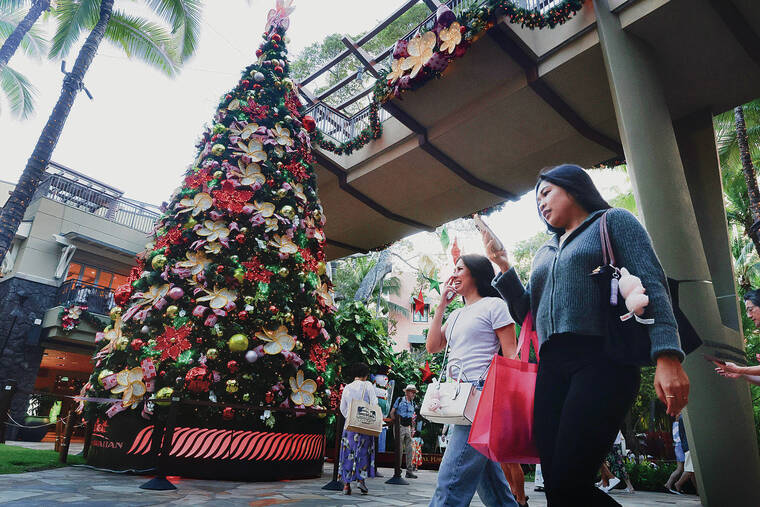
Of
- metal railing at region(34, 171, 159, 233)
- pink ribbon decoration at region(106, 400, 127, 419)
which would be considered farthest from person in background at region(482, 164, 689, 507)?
metal railing at region(34, 171, 159, 233)

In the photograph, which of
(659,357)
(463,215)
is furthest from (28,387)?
(659,357)

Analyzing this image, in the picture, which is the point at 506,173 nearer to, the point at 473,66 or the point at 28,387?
the point at 473,66

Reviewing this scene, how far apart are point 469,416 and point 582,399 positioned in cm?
81

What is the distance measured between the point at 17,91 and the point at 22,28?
20.0 ft

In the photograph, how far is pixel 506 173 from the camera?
7.82 metres

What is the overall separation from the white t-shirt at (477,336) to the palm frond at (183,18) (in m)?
12.5

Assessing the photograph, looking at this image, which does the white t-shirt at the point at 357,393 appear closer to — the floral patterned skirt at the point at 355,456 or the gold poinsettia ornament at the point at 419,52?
the floral patterned skirt at the point at 355,456

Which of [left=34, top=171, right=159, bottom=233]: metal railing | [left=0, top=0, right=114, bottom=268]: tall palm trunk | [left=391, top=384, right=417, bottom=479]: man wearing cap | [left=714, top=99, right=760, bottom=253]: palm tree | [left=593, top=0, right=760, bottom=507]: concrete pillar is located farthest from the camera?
[left=34, top=171, right=159, bottom=233]: metal railing

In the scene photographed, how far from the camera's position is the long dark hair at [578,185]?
1.74 m

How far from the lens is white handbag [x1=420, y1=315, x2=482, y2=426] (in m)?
2.07

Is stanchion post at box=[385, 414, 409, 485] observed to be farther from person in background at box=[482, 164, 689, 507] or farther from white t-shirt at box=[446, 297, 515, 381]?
person in background at box=[482, 164, 689, 507]

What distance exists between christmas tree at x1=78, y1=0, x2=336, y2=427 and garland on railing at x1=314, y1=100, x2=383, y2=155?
145cm

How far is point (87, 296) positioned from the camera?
51.6 ft

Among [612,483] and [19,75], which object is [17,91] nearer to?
[19,75]
